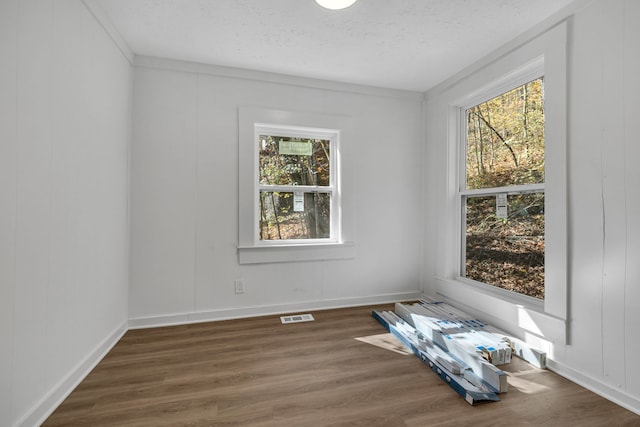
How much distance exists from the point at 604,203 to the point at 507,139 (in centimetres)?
101

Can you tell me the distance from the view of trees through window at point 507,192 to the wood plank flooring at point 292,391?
0.83 metres

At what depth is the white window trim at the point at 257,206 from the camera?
2852 millimetres

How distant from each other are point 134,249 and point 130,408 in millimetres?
1419

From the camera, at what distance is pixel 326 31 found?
2256 millimetres

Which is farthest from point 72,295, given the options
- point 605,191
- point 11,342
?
point 605,191

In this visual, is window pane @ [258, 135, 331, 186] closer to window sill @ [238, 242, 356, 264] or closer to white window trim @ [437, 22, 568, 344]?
window sill @ [238, 242, 356, 264]

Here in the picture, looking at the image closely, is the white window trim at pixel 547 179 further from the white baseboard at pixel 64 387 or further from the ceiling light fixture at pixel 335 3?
the white baseboard at pixel 64 387

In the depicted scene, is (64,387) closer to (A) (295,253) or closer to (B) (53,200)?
(B) (53,200)

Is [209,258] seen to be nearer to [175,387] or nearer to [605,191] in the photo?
[175,387]

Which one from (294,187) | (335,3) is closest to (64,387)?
(294,187)

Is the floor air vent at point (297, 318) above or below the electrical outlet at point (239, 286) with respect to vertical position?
below

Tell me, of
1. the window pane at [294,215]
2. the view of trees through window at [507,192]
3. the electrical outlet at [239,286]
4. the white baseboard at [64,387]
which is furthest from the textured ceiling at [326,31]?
the white baseboard at [64,387]

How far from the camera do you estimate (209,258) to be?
9.12 feet

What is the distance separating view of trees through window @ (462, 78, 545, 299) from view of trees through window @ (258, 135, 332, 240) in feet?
4.91
